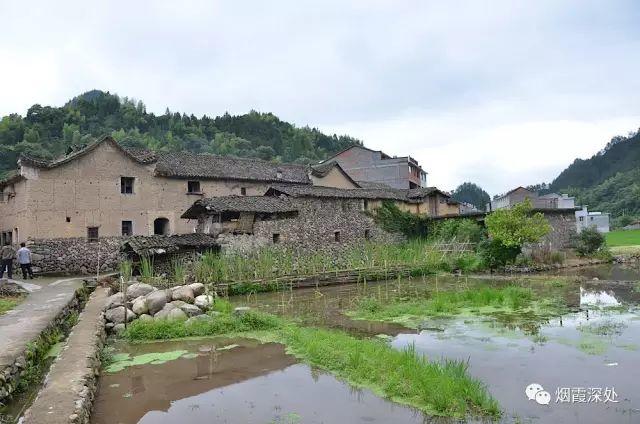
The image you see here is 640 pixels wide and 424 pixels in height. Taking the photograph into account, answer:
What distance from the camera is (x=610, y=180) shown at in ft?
232

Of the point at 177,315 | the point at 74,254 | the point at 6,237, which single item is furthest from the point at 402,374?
the point at 6,237

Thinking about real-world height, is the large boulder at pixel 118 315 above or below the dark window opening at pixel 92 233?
below

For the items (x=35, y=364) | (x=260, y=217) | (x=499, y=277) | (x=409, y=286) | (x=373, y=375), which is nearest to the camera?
(x=373, y=375)

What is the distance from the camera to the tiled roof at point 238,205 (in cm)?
2369

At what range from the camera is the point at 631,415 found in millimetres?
5875

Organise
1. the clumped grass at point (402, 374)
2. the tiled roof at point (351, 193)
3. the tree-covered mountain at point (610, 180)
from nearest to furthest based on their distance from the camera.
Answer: the clumped grass at point (402, 374), the tiled roof at point (351, 193), the tree-covered mountain at point (610, 180)

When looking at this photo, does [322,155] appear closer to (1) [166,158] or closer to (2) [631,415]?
Answer: (1) [166,158]

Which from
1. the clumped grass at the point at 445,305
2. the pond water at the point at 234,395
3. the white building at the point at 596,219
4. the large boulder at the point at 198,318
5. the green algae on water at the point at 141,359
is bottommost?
the pond water at the point at 234,395

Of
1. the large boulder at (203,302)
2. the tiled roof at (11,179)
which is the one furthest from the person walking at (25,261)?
the large boulder at (203,302)

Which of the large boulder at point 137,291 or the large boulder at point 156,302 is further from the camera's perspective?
the large boulder at point 137,291

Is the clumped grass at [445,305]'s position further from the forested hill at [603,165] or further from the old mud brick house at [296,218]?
the forested hill at [603,165]

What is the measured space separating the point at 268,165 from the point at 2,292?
835 inches

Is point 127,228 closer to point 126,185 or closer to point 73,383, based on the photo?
point 126,185

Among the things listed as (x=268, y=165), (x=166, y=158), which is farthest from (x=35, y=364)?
(x=268, y=165)
